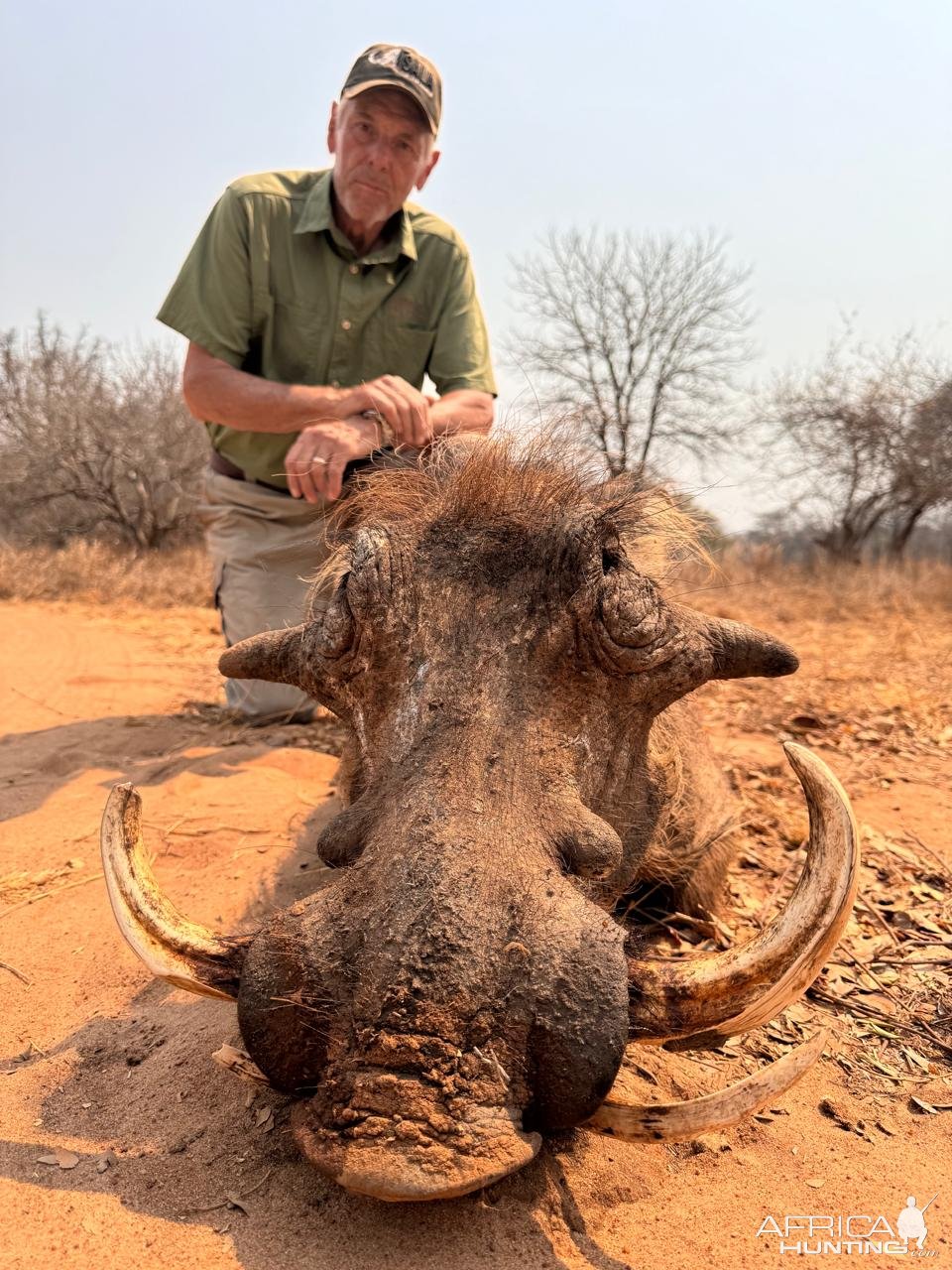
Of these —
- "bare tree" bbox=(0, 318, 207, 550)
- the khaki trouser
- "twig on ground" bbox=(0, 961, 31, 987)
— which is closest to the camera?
"twig on ground" bbox=(0, 961, 31, 987)

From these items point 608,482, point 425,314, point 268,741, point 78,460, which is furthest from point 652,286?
point 608,482

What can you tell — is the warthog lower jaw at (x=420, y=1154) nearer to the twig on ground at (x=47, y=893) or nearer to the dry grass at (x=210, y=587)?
the twig on ground at (x=47, y=893)

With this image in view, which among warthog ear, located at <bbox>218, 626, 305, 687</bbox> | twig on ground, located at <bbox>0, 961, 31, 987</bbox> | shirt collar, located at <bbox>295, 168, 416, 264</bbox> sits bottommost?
twig on ground, located at <bbox>0, 961, 31, 987</bbox>

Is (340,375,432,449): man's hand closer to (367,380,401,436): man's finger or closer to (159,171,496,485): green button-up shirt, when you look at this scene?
(367,380,401,436): man's finger

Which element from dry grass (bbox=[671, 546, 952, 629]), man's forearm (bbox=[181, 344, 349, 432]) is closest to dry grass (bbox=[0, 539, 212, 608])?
dry grass (bbox=[671, 546, 952, 629])

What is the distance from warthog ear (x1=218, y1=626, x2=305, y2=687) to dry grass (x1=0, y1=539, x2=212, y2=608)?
8331 millimetres

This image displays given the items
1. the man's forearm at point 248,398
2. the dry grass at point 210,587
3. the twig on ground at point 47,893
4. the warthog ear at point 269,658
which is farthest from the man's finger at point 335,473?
the dry grass at point 210,587

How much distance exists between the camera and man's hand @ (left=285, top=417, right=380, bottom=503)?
348 centimetres

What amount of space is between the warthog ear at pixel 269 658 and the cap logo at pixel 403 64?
3.17 m

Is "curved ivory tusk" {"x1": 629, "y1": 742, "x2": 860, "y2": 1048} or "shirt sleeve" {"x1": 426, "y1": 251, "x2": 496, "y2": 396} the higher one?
"shirt sleeve" {"x1": 426, "y1": 251, "x2": 496, "y2": 396}

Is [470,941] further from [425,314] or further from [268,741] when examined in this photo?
[425,314]

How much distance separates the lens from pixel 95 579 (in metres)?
11.2

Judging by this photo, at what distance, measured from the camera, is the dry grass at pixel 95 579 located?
1051 centimetres

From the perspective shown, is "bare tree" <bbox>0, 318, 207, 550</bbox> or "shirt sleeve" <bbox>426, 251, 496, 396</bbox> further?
"bare tree" <bbox>0, 318, 207, 550</bbox>
